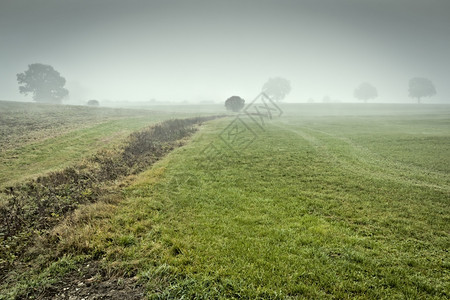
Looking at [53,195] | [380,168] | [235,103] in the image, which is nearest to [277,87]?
[235,103]

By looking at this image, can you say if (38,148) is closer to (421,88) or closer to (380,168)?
(380,168)

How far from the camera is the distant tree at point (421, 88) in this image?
4744 inches

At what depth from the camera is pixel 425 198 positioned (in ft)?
35.8

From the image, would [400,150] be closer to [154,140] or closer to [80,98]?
[154,140]

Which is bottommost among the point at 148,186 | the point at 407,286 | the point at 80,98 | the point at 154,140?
the point at 407,286

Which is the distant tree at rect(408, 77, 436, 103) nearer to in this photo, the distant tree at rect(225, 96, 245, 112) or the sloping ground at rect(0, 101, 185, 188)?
the distant tree at rect(225, 96, 245, 112)

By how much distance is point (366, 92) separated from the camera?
5974 inches

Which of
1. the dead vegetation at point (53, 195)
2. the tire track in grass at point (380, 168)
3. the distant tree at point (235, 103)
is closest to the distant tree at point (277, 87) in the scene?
the distant tree at point (235, 103)

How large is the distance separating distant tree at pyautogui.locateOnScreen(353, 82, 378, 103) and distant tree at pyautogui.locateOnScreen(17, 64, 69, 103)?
639ft

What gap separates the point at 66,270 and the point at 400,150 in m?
28.7

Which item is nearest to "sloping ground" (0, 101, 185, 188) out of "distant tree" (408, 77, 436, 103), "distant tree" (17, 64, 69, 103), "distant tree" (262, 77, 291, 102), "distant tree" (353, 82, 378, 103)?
"distant tree" (17, 64, 69, 103)

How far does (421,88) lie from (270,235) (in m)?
168

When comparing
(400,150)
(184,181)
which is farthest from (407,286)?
(400,150)

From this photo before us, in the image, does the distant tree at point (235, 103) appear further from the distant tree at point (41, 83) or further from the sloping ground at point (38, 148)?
the distant tree at point (41, 83)
